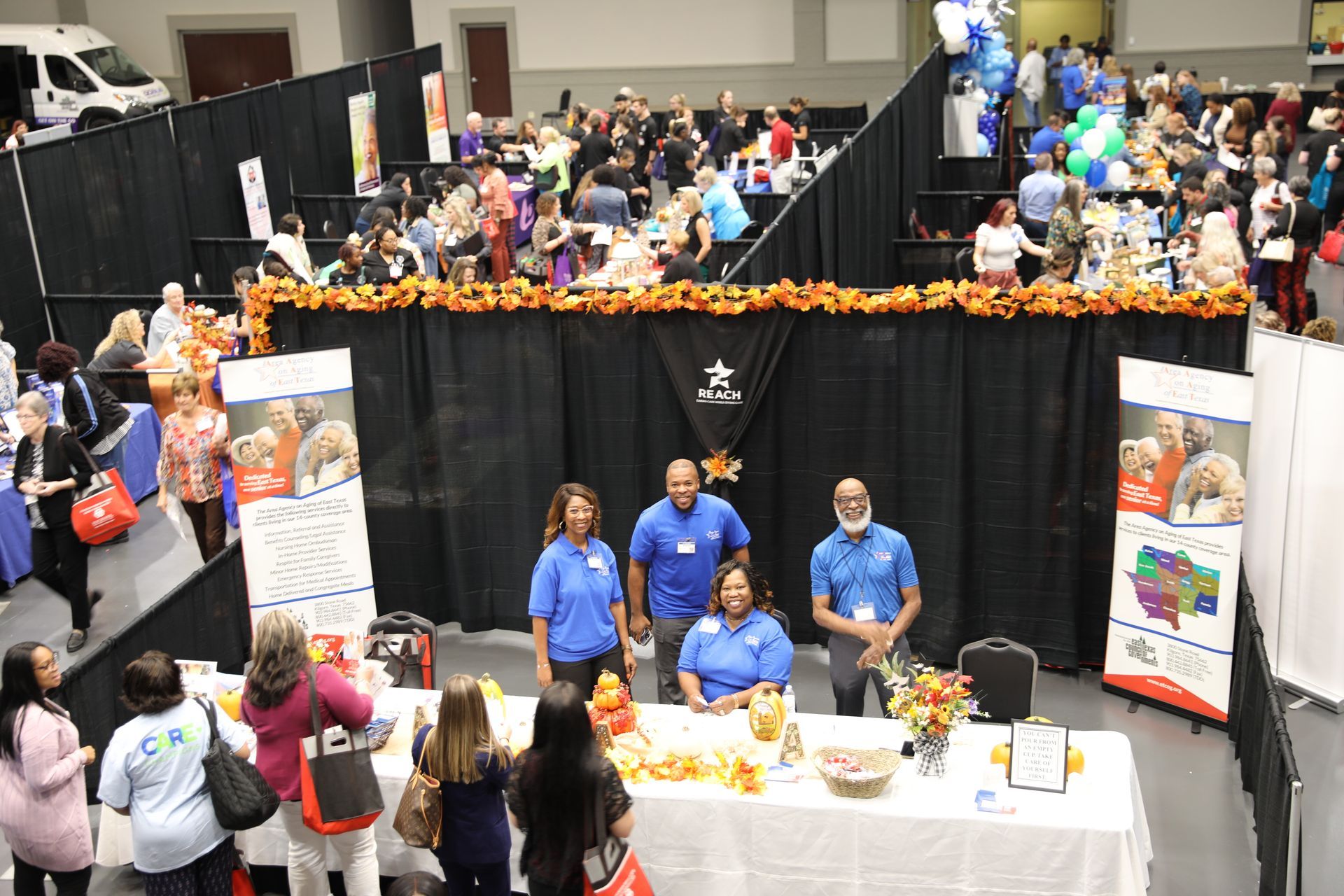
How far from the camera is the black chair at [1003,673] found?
5.28 meters

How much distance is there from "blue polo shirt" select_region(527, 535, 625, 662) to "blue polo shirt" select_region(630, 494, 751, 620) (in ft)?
0.98

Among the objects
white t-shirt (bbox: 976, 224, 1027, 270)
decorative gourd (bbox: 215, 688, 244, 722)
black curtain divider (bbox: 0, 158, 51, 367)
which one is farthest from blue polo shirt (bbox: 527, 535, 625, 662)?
black curtain divider (bbox: 0, 158, 51, 367)

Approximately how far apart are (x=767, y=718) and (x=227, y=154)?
12.0m

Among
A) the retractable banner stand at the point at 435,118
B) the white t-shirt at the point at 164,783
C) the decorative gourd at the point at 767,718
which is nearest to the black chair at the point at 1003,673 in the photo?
the decorative gourd at the point at 767,718

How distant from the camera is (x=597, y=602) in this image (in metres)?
5.59

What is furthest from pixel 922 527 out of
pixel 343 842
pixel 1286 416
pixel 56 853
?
pixel 56 853

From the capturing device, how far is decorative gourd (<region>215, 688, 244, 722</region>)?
5.24 m

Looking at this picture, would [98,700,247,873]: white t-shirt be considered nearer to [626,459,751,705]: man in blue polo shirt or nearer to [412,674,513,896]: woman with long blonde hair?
[412,674,513,896]: woman with long blonde hair

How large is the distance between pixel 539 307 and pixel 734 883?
3067 millimetres

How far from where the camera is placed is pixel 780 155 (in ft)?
50.5

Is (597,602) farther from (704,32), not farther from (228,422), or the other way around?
(704,32)

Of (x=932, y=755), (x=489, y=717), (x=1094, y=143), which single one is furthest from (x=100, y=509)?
(x=1094, y=143)

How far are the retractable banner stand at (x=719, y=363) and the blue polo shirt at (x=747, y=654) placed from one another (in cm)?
150

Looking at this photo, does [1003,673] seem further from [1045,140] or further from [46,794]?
[1045,140]
